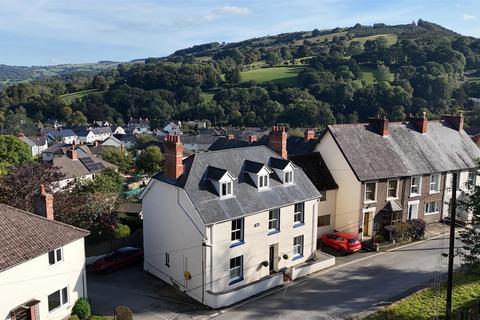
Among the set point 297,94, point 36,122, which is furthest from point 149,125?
point 297,94

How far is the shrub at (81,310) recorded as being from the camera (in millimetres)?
22484

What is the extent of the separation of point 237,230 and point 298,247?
599 cm

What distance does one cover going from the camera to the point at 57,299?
21.9 meters

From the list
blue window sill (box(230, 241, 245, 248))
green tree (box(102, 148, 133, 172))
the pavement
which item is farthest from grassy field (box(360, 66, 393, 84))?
blue window sill (box(230, 241, 245, 248))

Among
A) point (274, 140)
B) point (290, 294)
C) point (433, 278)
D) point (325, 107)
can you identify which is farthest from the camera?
point (325, 107)

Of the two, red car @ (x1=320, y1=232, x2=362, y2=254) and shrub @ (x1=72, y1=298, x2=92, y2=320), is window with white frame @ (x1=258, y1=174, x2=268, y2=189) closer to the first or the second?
red car @ (x1=320, y1=232, x2=362, y2=254)

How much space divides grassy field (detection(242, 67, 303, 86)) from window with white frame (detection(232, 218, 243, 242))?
138 meters

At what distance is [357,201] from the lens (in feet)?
110

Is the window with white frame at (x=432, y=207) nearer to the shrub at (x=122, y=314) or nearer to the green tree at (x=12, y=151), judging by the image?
the shrub at (x=122, y=314)

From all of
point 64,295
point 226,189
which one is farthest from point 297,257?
point 64,295

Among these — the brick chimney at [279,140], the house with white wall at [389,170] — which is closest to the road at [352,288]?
the house with white wall at [389,170]

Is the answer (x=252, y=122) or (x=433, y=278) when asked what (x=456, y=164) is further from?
(x=252, y=122)

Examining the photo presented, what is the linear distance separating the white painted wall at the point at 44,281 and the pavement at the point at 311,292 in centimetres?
244

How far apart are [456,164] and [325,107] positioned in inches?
3658
